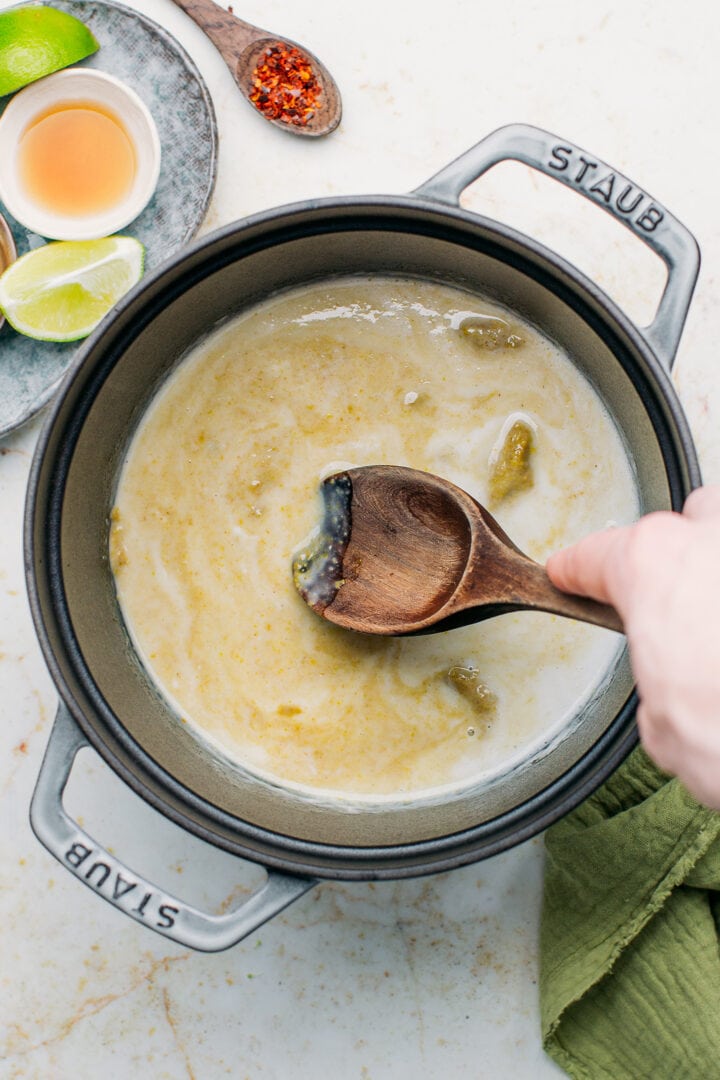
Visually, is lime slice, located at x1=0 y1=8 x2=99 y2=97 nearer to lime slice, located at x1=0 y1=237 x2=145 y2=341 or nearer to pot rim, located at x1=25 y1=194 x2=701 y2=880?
lime slice, located at x1=0 y1=237 x2=145 y2=341

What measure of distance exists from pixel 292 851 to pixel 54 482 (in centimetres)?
53

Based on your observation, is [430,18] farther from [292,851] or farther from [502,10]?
[292,851]

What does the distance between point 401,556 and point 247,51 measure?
77 centimetres

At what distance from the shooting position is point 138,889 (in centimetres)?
107

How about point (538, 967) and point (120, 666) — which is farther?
point (538, 967)

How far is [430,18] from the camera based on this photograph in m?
1.39

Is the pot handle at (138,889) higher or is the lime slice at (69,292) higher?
the lime slice at (69,292)

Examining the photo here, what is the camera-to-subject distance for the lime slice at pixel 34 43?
1310 mm

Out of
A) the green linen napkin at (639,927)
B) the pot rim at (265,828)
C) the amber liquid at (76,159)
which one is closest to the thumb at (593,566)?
the pot rim at (265,828)

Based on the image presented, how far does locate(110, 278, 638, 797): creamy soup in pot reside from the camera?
1290 mm

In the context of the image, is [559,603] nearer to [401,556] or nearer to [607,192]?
[401,556]

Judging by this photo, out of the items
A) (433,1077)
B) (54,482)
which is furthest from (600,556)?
(433,1077)

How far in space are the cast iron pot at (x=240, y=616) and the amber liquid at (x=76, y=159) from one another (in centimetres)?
28

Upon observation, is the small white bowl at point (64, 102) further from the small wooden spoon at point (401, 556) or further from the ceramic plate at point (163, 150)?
the small wooden spoon at point (401, 556)
